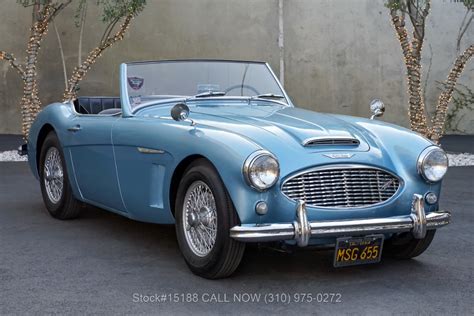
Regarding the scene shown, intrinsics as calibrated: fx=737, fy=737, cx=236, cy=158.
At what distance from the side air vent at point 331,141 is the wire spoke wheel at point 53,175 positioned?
2.53 meters

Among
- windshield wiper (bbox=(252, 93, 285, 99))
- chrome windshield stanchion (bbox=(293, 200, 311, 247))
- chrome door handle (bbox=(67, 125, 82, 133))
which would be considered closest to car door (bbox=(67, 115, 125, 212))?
chrome door handle (bbox=(67, 125, 82, 133))

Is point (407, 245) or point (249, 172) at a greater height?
point (249, 172)

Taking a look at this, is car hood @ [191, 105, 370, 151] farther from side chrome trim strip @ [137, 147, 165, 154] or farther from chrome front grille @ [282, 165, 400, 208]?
side chrome trim strip @ [137, 147, 165, 154]

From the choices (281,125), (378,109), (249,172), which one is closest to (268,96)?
(378,109)

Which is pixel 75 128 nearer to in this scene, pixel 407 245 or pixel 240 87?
pixel 240 87

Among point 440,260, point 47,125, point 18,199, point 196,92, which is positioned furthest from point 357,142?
point 18,199

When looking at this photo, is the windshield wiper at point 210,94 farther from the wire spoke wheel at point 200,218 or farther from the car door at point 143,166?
the wire spoke wheel at point 200,218

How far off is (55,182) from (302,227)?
2.93 m

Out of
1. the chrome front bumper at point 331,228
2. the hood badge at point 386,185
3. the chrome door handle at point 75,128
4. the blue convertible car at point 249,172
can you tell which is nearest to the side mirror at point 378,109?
the blue convertible car at point 249,172

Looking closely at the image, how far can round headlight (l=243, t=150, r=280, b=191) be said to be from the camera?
3.84 m

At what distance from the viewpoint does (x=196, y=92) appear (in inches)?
206

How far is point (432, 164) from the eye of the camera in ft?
14.2

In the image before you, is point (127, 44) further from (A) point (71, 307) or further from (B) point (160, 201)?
(A) point (71, 307)

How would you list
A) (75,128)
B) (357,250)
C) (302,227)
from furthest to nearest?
(75,128), (357,250), (302,227)
